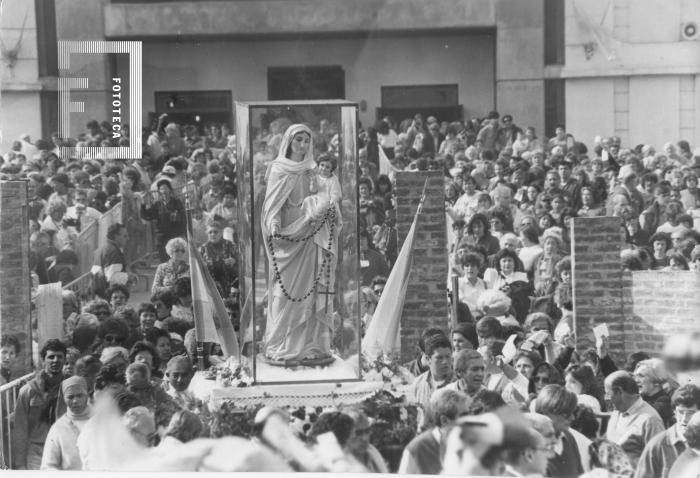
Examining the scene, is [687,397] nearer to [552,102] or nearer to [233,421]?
[233,421]

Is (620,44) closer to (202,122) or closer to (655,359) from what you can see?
(202,122)

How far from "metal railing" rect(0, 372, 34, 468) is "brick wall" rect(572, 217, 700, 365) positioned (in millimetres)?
4296

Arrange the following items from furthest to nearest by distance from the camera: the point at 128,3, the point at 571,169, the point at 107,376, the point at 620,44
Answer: the point at 620,44
the point at 128,3
the point at 571,169
the point at 107,376

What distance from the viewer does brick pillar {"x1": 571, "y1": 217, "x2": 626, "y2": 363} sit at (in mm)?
11492

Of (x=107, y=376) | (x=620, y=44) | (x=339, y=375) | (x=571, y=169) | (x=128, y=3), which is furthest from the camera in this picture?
(x=620, y=44)

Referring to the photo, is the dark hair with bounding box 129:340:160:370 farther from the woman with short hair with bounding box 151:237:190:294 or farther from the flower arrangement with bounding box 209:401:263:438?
the woman with short hair with bounding box 151:237:190:294

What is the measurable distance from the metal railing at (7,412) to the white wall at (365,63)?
618 cm

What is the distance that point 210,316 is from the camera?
11.4 meters

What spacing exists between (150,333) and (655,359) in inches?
148

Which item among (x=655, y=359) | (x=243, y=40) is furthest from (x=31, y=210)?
→ (x=655, y=359)

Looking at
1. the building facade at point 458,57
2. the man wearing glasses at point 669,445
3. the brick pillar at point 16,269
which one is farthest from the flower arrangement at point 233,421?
the building facade at point 458,57

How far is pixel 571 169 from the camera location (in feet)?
48.6

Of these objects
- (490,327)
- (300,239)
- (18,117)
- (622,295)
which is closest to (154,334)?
(300,239)

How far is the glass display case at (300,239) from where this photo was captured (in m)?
10.9
